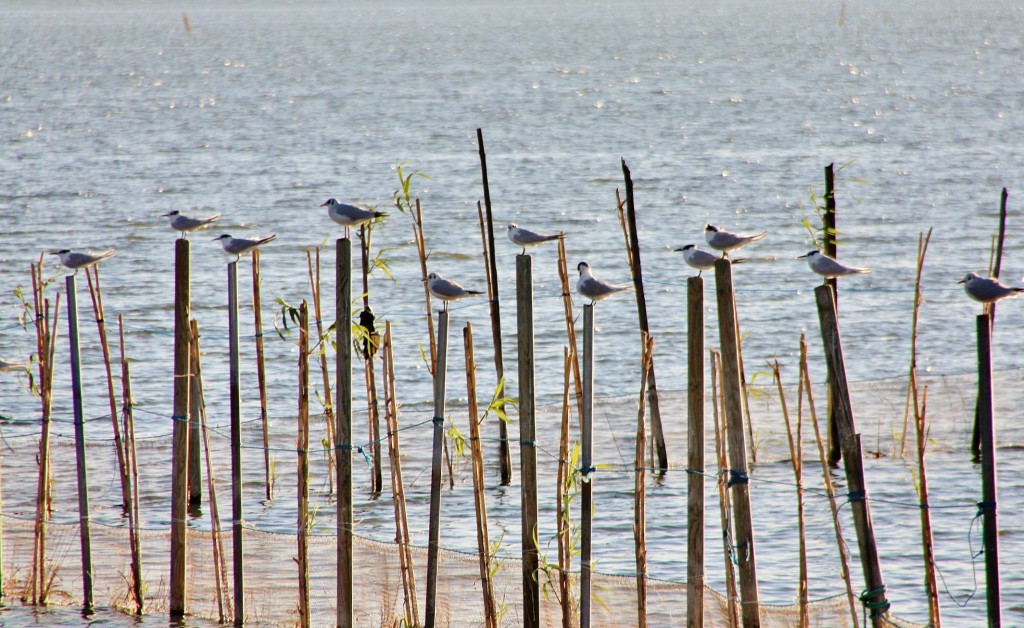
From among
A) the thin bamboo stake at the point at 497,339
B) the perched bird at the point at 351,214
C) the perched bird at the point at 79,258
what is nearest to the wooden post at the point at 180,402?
the perched bird at the point at 79,258

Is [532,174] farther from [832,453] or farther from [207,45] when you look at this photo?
[207,45]

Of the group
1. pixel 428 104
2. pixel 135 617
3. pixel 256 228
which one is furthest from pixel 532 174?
pixel 135 617

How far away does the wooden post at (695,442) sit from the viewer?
5941mm

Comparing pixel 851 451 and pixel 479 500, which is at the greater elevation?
pixel 851 451

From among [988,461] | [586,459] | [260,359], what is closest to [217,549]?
[260,359]

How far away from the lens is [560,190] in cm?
3044

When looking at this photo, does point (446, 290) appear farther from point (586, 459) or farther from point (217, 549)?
point (217, 549)

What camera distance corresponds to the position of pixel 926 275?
1995 cm

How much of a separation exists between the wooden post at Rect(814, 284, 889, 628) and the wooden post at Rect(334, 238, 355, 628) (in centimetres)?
229

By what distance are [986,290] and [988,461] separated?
2.62 ft

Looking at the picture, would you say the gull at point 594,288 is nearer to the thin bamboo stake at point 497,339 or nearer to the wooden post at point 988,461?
the wooden post at point 988,461

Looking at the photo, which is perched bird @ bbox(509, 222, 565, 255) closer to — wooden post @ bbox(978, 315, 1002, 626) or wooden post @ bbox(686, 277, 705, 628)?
wooden post @ bbox(686, 277, 705, 628)

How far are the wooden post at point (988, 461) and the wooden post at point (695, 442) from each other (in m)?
1.16

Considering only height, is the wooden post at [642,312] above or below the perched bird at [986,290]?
below
